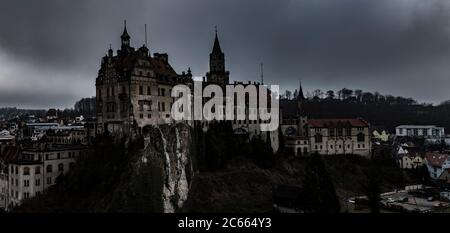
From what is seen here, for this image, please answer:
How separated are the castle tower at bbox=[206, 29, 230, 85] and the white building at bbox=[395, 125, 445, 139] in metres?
79.3

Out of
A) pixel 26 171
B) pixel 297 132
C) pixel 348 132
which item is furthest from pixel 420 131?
pixel 26 171

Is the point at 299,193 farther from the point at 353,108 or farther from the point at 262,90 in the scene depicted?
the point at 353,108

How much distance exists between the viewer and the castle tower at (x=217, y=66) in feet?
207

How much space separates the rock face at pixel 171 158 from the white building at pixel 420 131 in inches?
3772

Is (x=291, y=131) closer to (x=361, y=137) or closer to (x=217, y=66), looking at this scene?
(x=361, y=137)

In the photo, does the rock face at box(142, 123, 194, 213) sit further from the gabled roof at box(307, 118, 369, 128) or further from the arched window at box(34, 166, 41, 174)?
the gabled roof at box(307, 118, 369, 128)

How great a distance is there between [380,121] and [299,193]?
103575 mm

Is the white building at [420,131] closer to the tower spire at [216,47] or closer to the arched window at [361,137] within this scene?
the arched window at [361,137]

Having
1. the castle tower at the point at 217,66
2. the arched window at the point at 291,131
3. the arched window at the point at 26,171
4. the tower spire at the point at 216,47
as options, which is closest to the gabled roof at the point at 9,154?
the arched window at the point at 26,171

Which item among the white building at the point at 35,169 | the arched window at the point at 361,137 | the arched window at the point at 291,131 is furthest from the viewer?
the arched window at the point at 361,137

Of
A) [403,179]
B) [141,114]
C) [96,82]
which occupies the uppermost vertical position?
[96,82]

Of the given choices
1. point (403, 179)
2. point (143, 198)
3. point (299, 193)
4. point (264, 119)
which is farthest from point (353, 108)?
point (143, 198)
